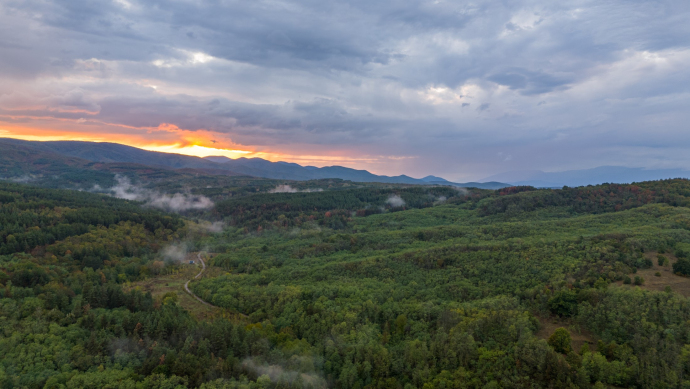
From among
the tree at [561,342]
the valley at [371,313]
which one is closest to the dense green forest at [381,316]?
the tree at [561,342]

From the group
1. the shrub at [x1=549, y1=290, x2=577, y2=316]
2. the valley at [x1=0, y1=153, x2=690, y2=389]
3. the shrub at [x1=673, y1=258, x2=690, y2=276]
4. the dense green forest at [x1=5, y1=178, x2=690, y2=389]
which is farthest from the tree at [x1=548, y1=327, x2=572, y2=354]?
the shrub at [x1=673, y1=258, x2=690, y2=276]

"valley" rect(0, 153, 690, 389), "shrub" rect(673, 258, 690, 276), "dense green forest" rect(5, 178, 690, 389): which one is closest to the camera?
"dense green forest" rect(5, 178, 690, 389)

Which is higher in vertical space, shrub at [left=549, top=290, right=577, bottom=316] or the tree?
shrub at [left=549, top=290, right=577, bottom=316]

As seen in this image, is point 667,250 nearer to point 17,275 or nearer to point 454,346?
point 454,346

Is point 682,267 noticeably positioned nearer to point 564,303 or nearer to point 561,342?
point 564,303

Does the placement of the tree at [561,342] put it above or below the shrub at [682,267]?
below

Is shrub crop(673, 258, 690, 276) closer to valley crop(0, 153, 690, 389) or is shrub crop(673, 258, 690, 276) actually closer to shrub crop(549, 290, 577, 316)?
valley crop(0, 153, 690, 389)

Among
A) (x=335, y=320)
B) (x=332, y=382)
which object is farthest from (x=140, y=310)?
(x=332, y=382)

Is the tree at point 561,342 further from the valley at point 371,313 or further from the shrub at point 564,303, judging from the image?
the shrub at point 564,303
